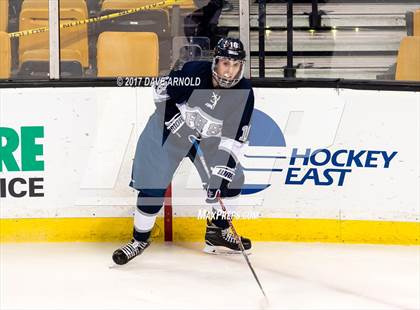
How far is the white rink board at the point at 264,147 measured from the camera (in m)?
4.48

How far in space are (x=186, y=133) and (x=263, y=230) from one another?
698 millimetres

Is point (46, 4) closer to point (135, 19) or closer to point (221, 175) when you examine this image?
point (135, 19)

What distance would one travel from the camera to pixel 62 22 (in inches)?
179

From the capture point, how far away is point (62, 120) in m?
4.48

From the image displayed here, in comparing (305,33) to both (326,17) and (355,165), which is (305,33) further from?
(355,165)

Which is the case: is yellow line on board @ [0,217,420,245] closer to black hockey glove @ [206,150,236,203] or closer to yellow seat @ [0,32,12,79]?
black hockey glove @ [206,150,236,203]

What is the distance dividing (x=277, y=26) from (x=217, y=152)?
0.80 metres

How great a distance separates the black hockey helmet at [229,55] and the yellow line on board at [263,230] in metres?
0.83

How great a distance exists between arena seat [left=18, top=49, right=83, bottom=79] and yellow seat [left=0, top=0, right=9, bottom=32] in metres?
0.23

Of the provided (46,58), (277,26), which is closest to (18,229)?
(46,58)

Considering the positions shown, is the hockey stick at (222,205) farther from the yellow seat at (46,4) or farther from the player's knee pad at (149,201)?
the yellow seat at (46,4)

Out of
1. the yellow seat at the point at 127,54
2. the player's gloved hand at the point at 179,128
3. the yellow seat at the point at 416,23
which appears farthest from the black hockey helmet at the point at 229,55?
the yellow seat at the point at 416,23

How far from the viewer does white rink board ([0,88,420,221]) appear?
14.7ft

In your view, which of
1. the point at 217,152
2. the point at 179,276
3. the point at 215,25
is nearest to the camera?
the point at 179,276
